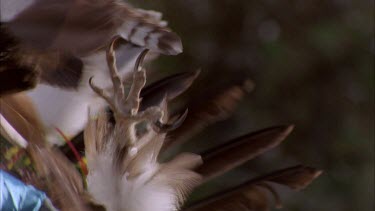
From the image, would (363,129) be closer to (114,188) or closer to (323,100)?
(323,100)

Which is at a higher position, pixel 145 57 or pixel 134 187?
pixel 145 57

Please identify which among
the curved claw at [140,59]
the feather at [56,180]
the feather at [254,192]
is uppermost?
the curved claw at [140,59]

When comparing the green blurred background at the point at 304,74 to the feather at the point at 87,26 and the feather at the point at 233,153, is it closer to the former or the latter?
the feather at the point at 233,153

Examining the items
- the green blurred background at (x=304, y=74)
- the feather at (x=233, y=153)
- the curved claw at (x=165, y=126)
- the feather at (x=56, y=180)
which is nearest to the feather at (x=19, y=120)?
the feather at (x=56, y=180)

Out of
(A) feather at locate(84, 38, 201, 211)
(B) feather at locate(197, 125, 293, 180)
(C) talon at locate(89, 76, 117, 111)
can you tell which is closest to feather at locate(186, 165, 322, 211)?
(B) feather at locate(197, 125, 293, 180)

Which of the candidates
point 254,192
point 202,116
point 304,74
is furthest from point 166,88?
point 304,74

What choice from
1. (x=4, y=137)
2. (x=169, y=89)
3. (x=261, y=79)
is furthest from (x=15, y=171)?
(x=261, y=79)
